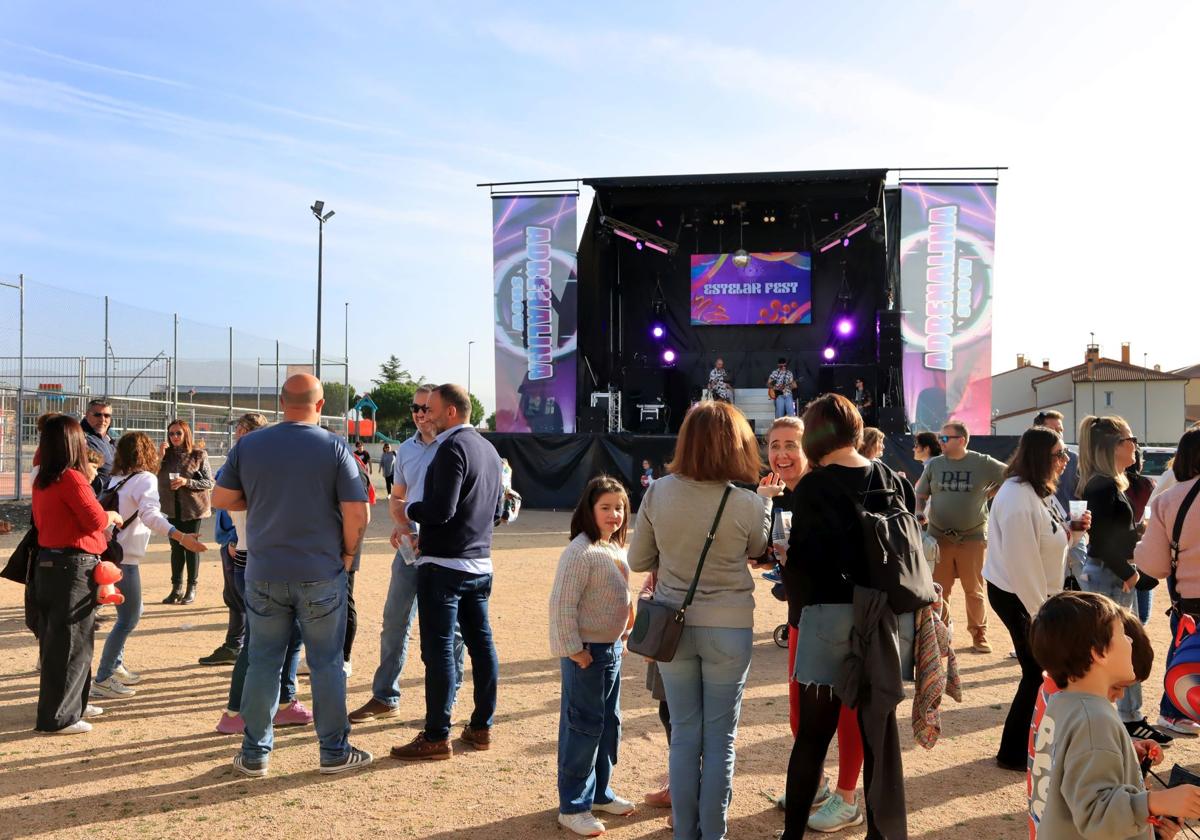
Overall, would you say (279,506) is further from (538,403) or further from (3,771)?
(538,403)

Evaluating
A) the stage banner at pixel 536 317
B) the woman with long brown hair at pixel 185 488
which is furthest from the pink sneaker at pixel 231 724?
the stage banner at pixel 536 317

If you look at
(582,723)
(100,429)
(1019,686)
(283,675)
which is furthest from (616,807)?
(100,429)

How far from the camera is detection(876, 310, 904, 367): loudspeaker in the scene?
17656 millimetres

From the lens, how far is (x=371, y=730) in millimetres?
4746

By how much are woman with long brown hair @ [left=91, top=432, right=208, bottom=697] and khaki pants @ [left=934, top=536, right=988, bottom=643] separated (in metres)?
5.04

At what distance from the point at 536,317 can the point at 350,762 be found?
15.0m

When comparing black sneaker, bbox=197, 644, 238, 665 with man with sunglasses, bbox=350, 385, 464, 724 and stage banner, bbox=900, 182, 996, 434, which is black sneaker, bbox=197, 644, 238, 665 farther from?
stage banner, bbox=900, 182, 996, 434

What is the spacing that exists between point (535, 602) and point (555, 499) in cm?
954

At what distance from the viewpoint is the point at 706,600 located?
10.2 feet

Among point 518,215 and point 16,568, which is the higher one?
point 518,215

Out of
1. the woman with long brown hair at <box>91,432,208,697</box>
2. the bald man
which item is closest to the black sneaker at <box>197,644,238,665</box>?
the woman with long brown hair at <box>91,432,208,697</box>

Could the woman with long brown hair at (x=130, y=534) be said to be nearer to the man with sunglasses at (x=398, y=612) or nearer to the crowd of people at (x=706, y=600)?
the crowd of people at (x=706, y=600)

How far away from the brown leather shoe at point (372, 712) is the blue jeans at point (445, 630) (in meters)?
0.73

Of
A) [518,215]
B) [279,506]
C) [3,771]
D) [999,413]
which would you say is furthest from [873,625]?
[999,413]
